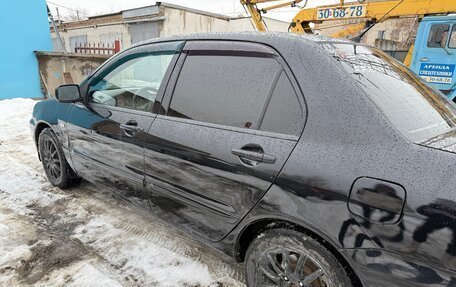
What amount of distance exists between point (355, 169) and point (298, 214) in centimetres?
37

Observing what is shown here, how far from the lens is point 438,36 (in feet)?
22.9

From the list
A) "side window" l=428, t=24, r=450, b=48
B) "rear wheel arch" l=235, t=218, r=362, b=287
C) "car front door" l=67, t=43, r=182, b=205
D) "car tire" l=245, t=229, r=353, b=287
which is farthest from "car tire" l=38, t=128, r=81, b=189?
"side window" l=428, t=24, r=450, b=48

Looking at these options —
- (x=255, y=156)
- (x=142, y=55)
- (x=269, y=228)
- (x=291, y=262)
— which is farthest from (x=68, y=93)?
(x=291, y=262)

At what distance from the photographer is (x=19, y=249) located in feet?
8.85

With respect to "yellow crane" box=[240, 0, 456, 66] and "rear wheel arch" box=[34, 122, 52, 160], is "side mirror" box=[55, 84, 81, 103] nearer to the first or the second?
"rear wheel arch" box=[34, 122, 52, 160]

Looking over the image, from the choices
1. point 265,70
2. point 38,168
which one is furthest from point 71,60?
point 265,70

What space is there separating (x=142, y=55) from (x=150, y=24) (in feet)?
58.6

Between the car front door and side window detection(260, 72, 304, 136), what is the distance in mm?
972

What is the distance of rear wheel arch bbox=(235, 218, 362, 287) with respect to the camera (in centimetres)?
158

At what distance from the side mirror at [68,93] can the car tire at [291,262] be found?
7.39 feet

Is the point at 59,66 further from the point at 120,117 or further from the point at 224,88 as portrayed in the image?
the point at 224,88

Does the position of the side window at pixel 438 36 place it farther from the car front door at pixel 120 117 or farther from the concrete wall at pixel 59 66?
the concrete wall at pixel 59 66

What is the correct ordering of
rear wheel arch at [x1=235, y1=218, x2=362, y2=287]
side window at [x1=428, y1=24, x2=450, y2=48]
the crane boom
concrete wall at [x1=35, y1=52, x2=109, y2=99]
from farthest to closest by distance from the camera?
concrete wall at [x1=35, y1=52, x2=109, y2=99]
the crane boom
side window at [x1=428, y1=24, x2=450, y2=48]
rear wheel arch at [x1=235, y1=218, x2=362, y2=287]

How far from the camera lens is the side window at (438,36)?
271 inches
